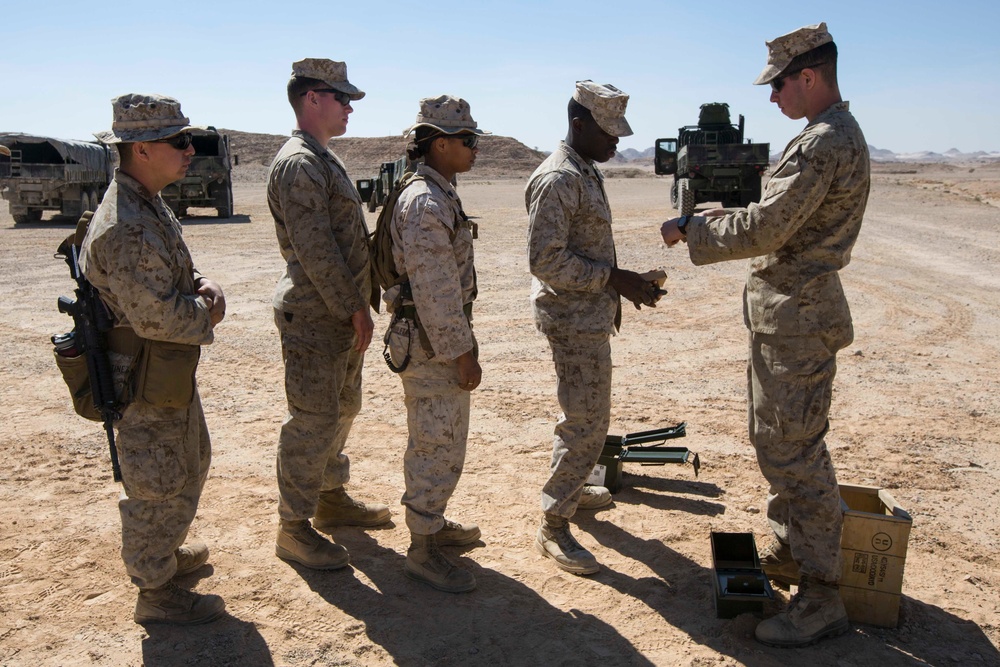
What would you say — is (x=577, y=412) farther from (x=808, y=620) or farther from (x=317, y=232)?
(x=317, y=232)

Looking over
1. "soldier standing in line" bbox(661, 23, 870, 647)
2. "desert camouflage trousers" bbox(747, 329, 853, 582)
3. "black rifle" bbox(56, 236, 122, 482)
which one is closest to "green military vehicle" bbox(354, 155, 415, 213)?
"black rifle" bbox(56, 236, 122, 482)

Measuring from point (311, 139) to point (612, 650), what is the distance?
254 centimetres

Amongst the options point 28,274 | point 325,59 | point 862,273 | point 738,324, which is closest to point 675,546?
point 325,59

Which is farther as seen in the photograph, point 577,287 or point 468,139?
point 577,287

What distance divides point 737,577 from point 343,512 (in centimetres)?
201

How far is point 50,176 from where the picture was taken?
2039 centimetres

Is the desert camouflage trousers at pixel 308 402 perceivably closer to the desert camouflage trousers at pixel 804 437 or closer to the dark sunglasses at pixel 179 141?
the dark sunglasses at pixel 179 141

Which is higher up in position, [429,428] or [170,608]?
[429,428]

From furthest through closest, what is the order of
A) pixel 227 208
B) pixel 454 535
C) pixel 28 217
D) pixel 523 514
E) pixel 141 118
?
pixel 227 208 → pixel 28 217 → pixel 523 514 → pixel 454 535 → pixel 141 118

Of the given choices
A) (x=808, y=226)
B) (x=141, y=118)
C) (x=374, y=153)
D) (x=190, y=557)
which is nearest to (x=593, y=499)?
(x=808, y=226)

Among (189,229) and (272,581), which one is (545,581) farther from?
(189,229)

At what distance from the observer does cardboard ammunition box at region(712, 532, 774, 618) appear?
3518mm

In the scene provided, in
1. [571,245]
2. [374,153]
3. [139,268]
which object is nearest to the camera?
[139,268]

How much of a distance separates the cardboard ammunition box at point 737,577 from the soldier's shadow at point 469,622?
47 centimetres
